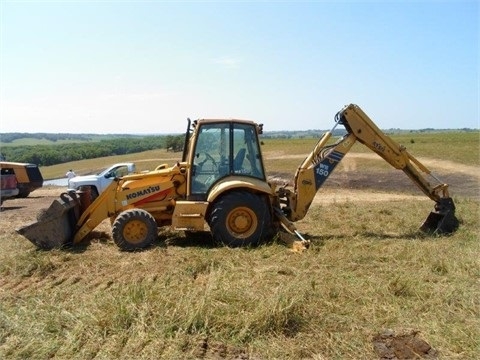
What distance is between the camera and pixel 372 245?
8.66 meters

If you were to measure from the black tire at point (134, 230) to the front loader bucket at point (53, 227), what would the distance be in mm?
1059

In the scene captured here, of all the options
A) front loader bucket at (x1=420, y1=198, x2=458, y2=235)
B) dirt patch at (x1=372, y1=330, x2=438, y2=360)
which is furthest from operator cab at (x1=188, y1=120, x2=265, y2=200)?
dirt patch at (x1=372, y1=330, x2=438, y2=360)

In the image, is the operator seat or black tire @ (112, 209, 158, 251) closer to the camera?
black tire @ (112, 209, 158, 251)

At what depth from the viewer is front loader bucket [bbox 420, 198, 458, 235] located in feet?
31.6

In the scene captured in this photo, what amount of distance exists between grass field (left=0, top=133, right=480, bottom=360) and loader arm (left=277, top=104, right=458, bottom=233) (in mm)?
751

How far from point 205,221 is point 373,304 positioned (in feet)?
14.0

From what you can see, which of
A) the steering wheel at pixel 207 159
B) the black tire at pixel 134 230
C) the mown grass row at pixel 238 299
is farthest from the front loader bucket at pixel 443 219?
the black tire at pixel 134 230

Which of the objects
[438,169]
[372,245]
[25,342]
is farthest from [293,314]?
[438,169]

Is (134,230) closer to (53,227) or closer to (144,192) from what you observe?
(144,192)

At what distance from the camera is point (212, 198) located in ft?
28.6

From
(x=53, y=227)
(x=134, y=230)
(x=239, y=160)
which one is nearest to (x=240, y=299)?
(x=134, y=230)

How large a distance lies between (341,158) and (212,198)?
9.87 ft

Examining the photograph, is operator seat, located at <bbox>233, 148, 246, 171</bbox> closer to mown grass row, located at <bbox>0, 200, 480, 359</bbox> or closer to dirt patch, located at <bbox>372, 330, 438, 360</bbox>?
mown grass row, located at <bbox>0, 200, 480, 359</bbox>

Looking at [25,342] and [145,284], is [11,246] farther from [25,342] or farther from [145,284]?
[25,342]
